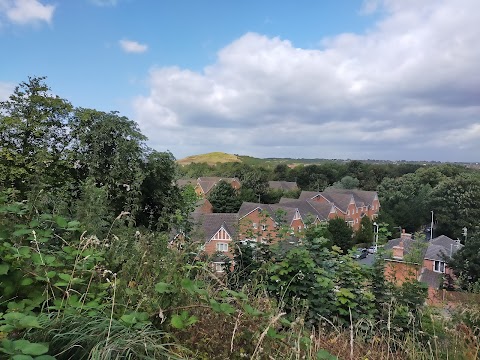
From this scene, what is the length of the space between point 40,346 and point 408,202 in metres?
53.9

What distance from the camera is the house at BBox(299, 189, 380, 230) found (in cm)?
4631

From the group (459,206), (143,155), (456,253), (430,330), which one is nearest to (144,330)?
(430,330)

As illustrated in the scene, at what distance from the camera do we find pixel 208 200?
42.2m

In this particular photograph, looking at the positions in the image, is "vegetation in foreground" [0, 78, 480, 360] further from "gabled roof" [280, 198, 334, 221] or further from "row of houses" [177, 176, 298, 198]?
"row of houses" [177, 176, 298, 198]

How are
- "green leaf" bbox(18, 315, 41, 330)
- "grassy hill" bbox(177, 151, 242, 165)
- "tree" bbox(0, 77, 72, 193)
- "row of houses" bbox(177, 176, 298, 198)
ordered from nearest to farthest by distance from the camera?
"green leaf" bbox(18, 315, 41, 330) < "tree" bbox(0, 77, 72, 193) < "row of houses" bbox(177, 176, 298, 198) < "grassy hill" bbox(177, 151, 242, 165)

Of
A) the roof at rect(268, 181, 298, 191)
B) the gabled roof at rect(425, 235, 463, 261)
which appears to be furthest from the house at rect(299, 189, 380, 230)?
the gabled roof at rect(425, 235, 463, 261)

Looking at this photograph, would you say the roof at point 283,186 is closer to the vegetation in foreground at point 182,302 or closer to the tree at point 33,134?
the tree at point 33,134

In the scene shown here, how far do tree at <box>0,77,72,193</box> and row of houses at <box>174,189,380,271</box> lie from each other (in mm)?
5132

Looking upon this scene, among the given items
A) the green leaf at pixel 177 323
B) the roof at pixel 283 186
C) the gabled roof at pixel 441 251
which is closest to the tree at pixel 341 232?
the gabled roof at pixel 441 251

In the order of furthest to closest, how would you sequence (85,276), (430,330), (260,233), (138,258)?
1. (260,233)
2. (430,330)
3. (138,258)
4. (85,276)

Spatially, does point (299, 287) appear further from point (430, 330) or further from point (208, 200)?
point (208, 200)

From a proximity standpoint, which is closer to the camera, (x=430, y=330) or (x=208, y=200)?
(x=430, y=330)

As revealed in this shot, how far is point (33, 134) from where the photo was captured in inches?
468

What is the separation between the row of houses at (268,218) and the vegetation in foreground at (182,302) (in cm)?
31
